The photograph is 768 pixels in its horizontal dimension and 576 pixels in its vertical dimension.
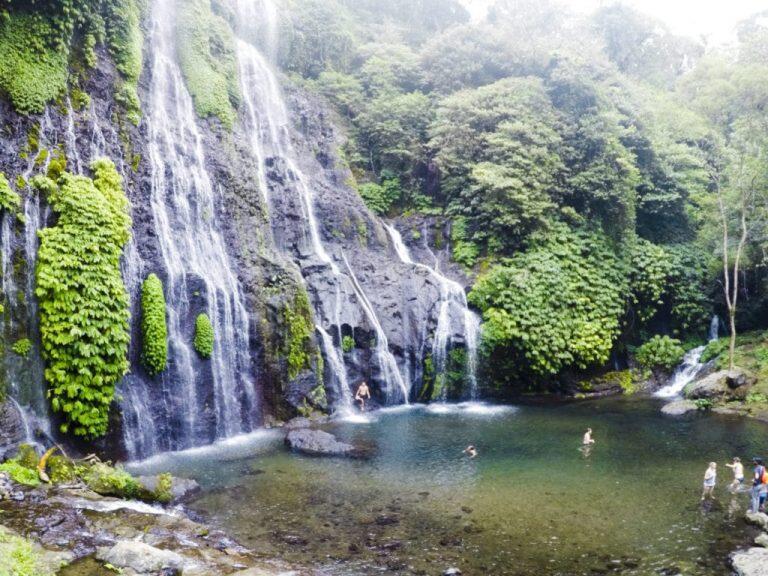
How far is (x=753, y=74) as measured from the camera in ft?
95.6

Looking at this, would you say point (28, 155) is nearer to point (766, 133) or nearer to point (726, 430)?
point (726, 430)

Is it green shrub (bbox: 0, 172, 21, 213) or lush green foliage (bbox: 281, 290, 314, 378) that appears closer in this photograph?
green shrub (bbox: 0, 172, 21, 213)

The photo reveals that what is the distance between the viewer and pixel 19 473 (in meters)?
11.4

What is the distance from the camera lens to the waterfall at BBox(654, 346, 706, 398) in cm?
2506

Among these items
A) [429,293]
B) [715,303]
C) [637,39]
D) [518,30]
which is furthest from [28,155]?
[637,39]

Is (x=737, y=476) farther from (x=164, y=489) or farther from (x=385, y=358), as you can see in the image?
(x=164, y=489)

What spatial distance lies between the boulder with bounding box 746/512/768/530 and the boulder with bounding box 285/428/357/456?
9820mm

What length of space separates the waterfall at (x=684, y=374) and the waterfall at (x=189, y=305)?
18259 millimetres

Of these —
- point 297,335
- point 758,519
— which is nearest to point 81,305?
point 297,335

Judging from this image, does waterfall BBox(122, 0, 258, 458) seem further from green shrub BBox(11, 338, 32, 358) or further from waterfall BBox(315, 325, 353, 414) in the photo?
waterfall BBox(315, 325, 353, 414)

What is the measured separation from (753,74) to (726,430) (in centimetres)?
2046

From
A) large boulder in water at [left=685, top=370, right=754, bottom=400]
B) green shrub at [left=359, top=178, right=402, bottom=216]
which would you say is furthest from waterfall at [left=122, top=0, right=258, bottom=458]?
large boulder in water at [left=685, top=370, right=754, bottom=400]

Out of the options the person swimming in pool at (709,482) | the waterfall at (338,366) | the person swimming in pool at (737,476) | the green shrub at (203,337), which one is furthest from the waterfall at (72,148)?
the person swimming in pool at (737,476)

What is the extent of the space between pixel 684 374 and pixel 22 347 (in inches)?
1020
